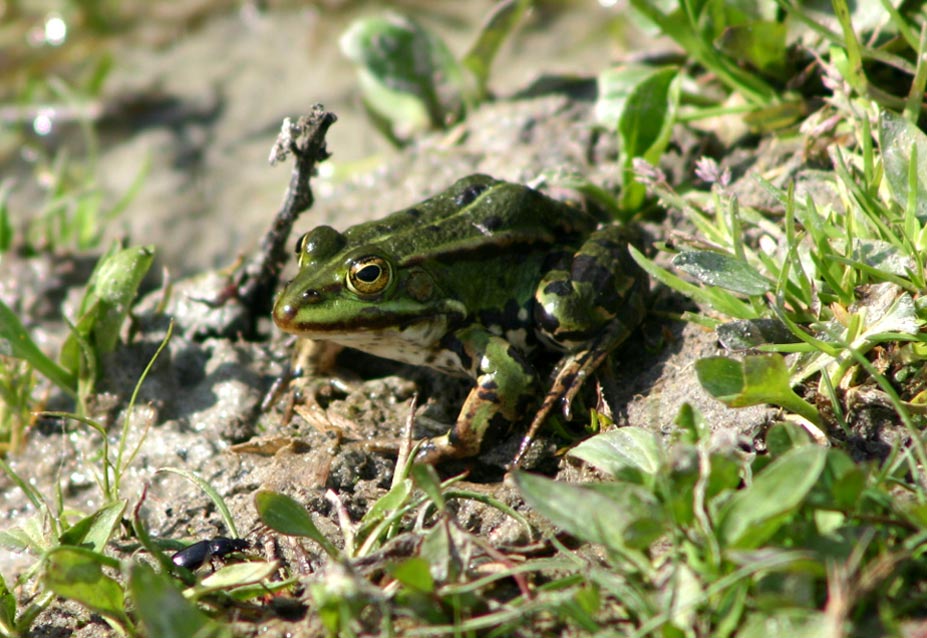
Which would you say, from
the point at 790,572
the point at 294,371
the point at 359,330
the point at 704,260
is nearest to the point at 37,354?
the point at 294,371

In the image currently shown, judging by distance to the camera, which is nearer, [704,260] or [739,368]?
[739,368]

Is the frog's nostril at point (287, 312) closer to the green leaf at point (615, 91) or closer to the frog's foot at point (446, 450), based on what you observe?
the frog's foot at point (446, 450)

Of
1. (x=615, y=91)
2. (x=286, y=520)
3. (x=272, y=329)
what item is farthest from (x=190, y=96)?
(x=286, y=520)

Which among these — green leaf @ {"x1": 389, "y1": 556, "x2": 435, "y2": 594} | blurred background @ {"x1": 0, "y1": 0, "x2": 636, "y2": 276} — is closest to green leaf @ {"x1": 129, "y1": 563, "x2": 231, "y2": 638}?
green leaf @ {"x1": 389, "y1": 556, "x2": 435, "y2": 594}

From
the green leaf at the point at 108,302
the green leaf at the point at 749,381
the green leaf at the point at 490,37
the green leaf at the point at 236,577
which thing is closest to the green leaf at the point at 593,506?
the green leaf at the point at 749,381

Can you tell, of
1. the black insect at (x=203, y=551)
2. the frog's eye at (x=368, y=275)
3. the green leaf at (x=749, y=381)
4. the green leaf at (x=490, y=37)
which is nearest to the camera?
the green leaf at (x=749, y=381)

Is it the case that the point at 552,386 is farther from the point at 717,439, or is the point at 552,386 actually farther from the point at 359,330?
the point at 717,439

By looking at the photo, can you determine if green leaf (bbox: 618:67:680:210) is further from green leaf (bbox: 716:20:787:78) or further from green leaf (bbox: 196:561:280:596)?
green leaf (bbox: 196:561:280:596)
